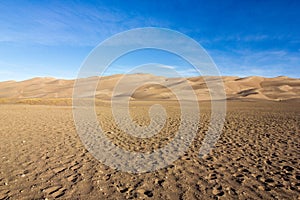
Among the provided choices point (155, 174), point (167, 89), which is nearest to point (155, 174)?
point (155, 174)

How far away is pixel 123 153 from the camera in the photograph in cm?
860

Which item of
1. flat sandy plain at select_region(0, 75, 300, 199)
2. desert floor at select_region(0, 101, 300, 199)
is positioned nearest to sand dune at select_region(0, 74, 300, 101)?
flat sandy plain at select_region(0, 75, 300, 199)

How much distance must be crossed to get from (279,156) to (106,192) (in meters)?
6.90

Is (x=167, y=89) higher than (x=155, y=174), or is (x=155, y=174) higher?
(x=167, y=89)

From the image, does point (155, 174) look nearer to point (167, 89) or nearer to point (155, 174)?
point (155, 174)

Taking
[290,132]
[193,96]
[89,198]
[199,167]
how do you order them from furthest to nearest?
[193,96] < [290,132] < [199,167] < [89,198]

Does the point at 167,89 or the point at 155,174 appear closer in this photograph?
the point at 155,174

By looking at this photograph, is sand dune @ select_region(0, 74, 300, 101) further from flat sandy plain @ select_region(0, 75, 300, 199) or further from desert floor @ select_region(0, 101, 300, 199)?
desert floor @ select_region(0, 101, 300, 199)

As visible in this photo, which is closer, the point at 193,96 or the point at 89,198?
the point at 89,198

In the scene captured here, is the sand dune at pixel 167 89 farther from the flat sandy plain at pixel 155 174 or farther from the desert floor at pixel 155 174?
the desert floor at pixel 155 174

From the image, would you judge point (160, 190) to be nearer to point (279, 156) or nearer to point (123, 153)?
point (123, 153)

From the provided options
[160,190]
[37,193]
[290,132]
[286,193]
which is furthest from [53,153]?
[290,132]

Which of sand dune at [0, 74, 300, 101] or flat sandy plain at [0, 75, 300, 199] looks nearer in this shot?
flat sandy plain at [0, 75, 300, 199]

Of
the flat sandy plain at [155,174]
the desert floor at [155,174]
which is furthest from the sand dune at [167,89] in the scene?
the desert floor at [155,174]
